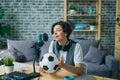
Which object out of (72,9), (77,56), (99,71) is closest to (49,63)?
(77,56)

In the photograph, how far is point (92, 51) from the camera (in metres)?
4.30

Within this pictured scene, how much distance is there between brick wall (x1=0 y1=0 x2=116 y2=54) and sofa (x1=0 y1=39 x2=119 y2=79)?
31.6 inches

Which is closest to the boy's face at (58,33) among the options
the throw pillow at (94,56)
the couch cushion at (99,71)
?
the couch cushion at (99,71)

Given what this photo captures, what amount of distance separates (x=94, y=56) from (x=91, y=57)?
2.5 inches

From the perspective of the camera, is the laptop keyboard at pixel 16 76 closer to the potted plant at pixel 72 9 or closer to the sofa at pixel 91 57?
the sofa at pixel 91 57

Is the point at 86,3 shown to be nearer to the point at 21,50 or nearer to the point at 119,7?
the point at 119,7

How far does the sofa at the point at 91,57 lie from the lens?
392cm

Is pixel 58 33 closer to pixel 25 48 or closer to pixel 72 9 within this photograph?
pixel 25 48

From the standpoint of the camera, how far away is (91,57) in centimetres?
427

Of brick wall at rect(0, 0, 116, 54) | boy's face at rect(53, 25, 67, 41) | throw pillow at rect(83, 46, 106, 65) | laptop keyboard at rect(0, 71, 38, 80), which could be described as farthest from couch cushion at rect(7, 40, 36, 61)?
laptop keyboard at rect(0, 71, 38, 80)

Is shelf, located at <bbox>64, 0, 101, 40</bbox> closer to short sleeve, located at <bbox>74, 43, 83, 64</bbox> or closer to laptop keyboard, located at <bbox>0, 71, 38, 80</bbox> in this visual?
short sleeve, located at <bbox>74, 43, 83, 64</bbox>

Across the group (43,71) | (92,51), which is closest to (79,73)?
(43,71)

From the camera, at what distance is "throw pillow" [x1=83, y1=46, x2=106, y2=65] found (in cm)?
420

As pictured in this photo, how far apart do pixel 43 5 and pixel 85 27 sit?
3.73ft
